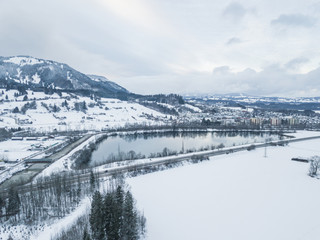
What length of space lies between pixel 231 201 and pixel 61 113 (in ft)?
214

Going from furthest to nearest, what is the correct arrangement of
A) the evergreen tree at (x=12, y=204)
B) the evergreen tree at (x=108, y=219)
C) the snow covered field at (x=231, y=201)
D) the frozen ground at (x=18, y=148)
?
the frozen ground at (x=18, y=148)
the evergreen tree at (x=12, y=204)
the snow covered field at (x=231, y=201)
the evergreen tree at (x=108, y=219)

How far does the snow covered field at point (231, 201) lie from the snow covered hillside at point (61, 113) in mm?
38386

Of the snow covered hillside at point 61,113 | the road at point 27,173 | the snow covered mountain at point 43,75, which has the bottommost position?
the road at point 27,173

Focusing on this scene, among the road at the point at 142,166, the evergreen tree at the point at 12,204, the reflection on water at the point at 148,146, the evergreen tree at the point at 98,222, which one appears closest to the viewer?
the evergreen tree at the point at 98,222

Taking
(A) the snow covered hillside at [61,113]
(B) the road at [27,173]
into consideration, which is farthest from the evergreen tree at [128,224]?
(A) the snow covered hillside at [61,113]

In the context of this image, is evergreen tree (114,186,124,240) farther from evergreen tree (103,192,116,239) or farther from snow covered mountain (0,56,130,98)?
snow covered mountain (0,56,130,98)

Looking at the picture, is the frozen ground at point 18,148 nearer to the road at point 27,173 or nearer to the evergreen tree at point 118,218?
the road at point 27,173

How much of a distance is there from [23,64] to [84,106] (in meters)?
111

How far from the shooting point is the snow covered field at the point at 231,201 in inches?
444

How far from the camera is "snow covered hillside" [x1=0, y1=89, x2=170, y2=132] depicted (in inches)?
2093

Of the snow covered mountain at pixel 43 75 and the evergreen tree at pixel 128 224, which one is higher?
the snow covered mountain at pixel 43 75

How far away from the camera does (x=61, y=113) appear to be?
2596 inches

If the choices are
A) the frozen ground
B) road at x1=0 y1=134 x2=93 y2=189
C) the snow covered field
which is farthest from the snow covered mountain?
the snow covered field

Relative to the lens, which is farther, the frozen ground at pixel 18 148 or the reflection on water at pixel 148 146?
the reflection on water at pixel 148 146
